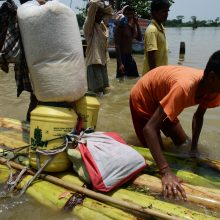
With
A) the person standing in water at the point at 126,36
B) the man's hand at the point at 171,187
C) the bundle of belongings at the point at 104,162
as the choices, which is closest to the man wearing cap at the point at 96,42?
the person standing in water at the point at 126,36

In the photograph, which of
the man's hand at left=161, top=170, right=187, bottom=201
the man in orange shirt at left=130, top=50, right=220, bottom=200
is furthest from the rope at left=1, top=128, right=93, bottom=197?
the man's hand at left=161, top=170, right=187, bottom=201

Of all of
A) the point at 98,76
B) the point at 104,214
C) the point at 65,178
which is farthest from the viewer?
the point at 98,76

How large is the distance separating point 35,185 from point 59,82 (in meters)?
0.90

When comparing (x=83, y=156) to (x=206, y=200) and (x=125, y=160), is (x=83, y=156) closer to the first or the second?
(x=125, y=160)

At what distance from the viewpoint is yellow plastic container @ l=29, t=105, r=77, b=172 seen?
320 centimetres

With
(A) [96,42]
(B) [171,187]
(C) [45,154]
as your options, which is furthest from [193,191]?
(A) [96,42]

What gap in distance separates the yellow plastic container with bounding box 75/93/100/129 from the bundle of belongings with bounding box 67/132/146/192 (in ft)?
1.37

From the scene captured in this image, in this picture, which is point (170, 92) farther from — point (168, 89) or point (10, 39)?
point (10, 39)

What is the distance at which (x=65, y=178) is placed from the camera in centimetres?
322

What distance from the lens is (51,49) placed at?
132 inches

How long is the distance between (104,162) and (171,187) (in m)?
0.55

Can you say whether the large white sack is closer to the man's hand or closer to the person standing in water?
the man's hand

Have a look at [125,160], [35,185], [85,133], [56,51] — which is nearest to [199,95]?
[125,160]

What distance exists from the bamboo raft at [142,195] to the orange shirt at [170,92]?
0.58m
